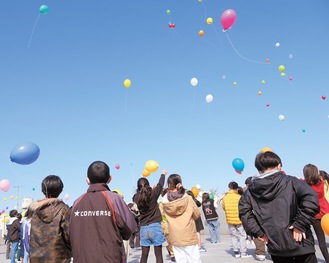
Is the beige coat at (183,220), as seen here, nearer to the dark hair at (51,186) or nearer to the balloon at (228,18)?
the dark hair at (51,186)

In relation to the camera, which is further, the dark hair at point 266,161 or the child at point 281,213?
the dark hair at point 266,161

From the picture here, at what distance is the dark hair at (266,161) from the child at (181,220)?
176 centimetres

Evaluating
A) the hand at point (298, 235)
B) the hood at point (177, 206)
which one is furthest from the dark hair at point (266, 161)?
the hood at point (177, 206)

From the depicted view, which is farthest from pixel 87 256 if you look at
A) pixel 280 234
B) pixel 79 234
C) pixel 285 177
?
pixel 285 177

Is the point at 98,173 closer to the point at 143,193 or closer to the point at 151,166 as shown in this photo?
the point at 143,193

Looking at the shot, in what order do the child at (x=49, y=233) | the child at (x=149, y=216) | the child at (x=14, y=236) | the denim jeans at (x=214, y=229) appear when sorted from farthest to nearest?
the denim jeans at (x=214, y=229) < the child at (x=14, y=236) < the child at (x=149, y=216) < the child at (x=49, y=233)

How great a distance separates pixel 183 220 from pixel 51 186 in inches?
76.4

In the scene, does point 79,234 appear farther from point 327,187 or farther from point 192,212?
point 327,187

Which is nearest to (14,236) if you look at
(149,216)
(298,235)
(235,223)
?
(149,216)

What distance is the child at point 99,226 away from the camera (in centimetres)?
249

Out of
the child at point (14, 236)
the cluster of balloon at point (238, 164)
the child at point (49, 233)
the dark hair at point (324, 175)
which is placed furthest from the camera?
the cluster of balloon at point (238, 164)

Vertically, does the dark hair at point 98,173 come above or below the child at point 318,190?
above

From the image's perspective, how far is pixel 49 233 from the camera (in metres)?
2.96

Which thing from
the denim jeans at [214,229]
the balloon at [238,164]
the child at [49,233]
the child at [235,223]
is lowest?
the denim jeans at [214,229]
